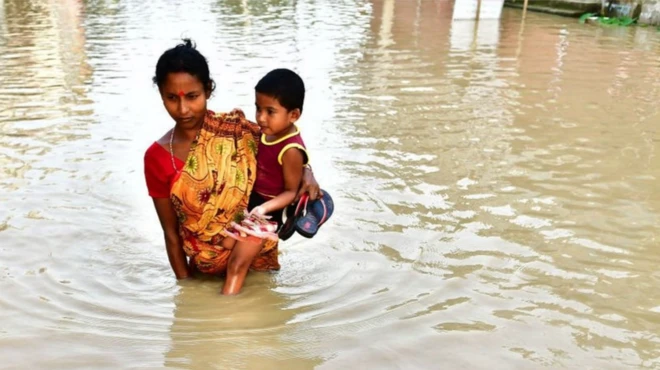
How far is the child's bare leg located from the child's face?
0.56m

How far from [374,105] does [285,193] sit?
456 cm

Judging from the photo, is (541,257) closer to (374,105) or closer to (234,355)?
(234,355)

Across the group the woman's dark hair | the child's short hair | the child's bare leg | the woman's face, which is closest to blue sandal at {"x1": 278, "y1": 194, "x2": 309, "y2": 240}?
the child's bare leg

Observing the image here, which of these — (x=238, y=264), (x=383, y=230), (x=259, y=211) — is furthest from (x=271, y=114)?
(x=383, y=230)

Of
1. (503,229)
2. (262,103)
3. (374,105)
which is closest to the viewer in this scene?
(262,103)

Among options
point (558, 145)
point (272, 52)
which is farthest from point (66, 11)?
point (558, 145)

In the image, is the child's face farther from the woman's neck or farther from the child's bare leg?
the child's bare leg

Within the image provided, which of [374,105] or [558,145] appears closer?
[558,145]

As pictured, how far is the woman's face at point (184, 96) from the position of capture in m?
2.78

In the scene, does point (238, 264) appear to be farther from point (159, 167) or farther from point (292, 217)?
point (159, 167)

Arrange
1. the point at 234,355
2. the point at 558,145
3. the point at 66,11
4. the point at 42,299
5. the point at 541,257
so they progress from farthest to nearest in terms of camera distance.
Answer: the point at 66,11
the point at 558,145
the point at 541,257
the point at 42,299
the point at 234,355

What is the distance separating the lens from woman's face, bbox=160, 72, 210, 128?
109 inches

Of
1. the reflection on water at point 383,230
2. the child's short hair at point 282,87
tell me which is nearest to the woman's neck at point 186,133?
the child's short hair at point 282,87

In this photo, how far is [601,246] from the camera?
3.82m
